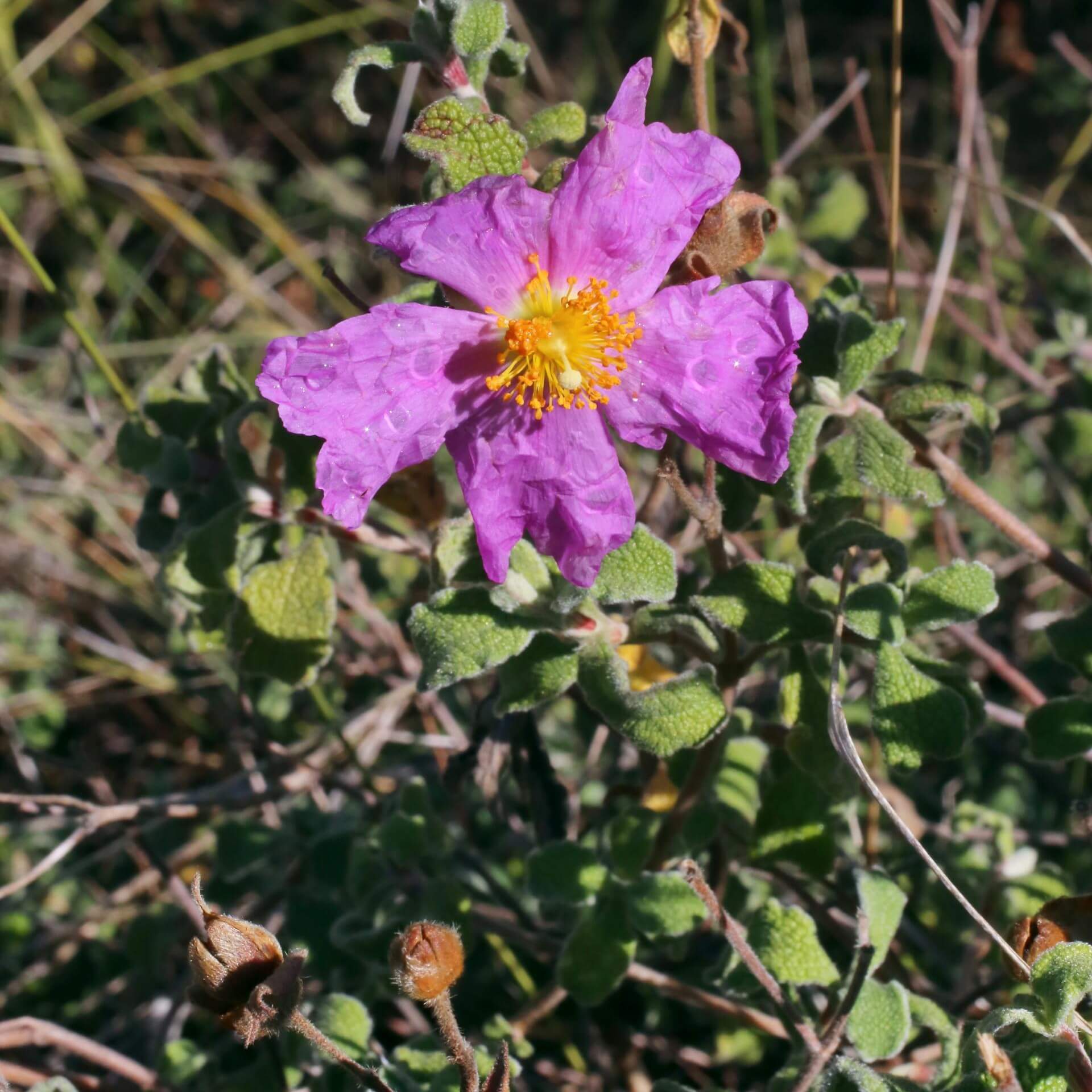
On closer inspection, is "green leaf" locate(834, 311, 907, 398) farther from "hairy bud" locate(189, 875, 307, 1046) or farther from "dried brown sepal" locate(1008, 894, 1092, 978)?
"hairy bud" locate(189, 875, 307, 1046)

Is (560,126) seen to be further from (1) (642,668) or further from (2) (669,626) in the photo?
(1) (642,668)

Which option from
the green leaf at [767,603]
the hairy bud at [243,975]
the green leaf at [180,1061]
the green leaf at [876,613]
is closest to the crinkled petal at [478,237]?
the green leaf at [767,603]

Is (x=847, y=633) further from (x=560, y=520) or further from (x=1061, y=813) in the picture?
(x=1061, y=813)

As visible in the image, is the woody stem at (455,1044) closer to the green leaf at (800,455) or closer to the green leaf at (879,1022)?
the green leaf at (879,1022)

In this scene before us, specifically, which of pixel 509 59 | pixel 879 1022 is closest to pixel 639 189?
pixel 509 59

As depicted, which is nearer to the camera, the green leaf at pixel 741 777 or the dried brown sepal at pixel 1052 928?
the dried brown sepal at pixel 1052 928

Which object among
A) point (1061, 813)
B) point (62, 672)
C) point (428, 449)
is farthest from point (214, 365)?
point (1061, 813)
